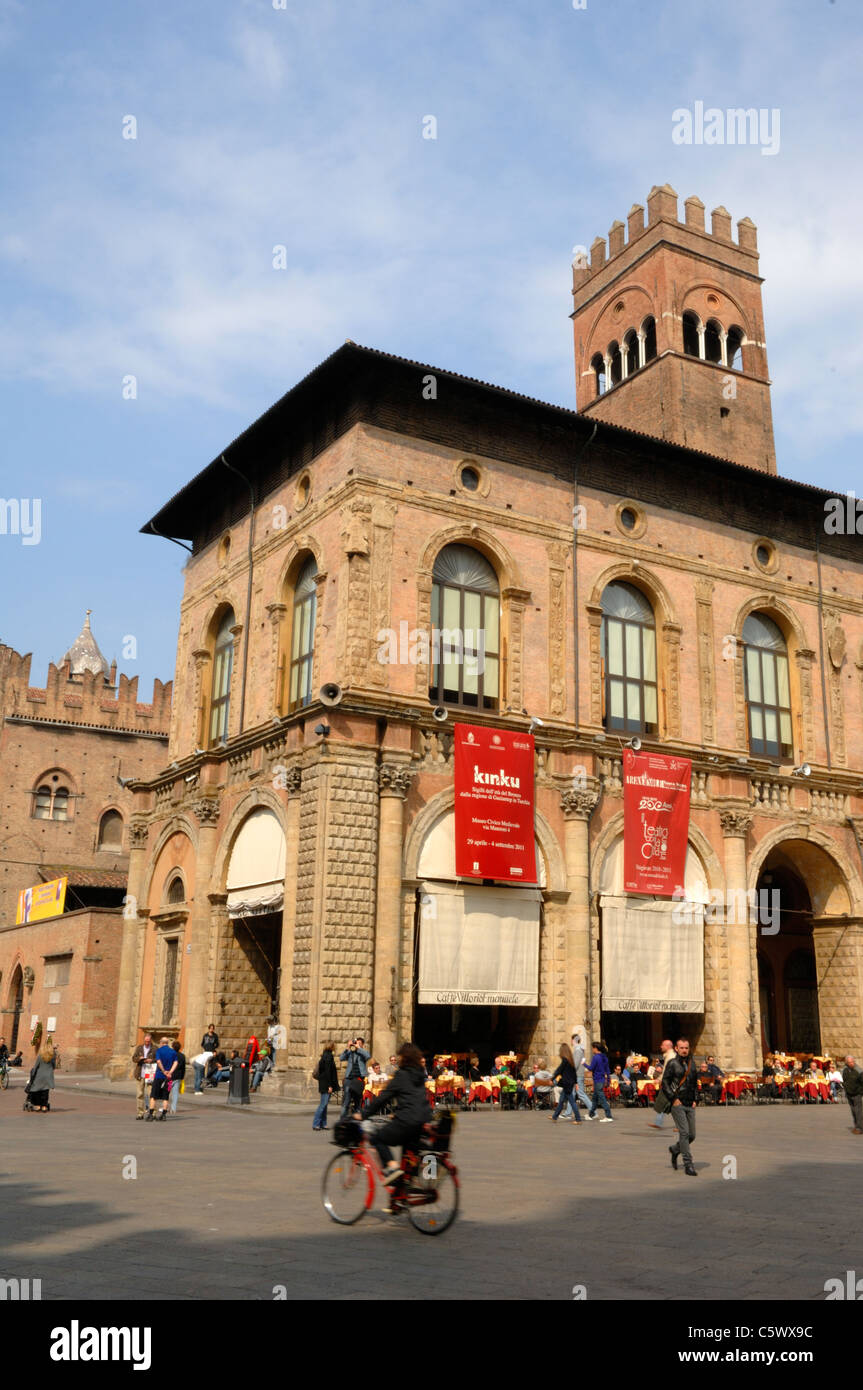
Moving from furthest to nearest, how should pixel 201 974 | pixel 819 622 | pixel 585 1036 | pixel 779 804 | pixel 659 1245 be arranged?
pixel 819 622
pixel 779 804
pixel 201 974
pixel 585 1036
pixel 659 1245

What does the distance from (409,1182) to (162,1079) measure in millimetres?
11823

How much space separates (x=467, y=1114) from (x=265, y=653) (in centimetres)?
1198

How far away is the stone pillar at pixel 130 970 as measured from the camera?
31188 mm

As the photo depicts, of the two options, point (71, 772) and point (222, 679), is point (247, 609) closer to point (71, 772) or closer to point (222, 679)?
point (222, 679)

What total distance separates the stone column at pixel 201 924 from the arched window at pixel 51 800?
30.2 meters

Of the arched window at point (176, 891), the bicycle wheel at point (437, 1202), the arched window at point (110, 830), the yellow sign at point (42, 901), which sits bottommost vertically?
the bicycle wheel at point (437, 1202)

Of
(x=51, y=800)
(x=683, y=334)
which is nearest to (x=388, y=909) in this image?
(x=683, y=334)

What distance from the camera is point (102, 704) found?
6012 cm

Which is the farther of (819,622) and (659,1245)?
(819,622)

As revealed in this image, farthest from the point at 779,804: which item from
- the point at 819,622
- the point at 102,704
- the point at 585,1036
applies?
the point at 102,704

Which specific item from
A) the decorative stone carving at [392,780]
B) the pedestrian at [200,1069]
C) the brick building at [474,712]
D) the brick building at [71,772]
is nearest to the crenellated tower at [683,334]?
the brick building at [474,712]

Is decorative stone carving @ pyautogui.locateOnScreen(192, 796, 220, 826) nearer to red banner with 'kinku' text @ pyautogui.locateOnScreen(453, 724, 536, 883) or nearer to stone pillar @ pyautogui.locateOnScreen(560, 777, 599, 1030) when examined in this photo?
red banner with 'kinku' text @ pyautogui.locateOnScreen(453, 724, 536, 883)

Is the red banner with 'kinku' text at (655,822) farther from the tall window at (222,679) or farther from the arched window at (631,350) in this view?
the arched window at (631,350)
